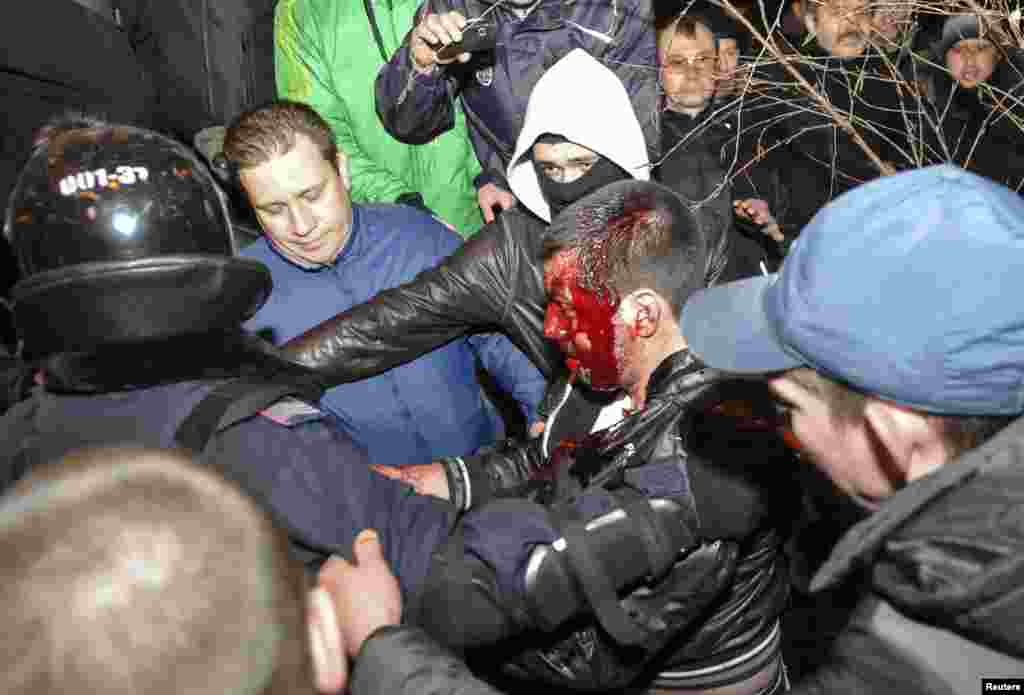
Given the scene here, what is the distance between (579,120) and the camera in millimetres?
3164

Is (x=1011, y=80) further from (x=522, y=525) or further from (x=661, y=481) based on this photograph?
(x=522, y=525)

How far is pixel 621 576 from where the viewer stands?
198 cm

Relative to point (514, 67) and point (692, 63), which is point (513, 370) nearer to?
point (514, 67)

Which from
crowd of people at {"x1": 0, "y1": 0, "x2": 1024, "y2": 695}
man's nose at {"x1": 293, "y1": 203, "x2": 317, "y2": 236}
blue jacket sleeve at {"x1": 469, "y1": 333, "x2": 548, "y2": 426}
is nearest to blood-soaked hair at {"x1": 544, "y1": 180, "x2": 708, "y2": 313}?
crowd of people at {"x1": 0, "y1": 0, "x2": 1024, "y2": 695}

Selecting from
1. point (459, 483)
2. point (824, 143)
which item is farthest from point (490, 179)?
point (824, 143)

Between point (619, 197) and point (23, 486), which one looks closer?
Result: point (23, 486)

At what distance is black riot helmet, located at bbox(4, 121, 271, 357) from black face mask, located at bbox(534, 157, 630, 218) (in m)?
1.65

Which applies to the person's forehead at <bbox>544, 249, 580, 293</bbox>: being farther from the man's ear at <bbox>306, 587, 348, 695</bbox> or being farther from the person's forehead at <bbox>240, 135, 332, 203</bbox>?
the man's ear at <bbox>306, 587, 348, 695</bbox>

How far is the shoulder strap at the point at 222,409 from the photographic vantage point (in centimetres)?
154

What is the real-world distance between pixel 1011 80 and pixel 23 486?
170 inches

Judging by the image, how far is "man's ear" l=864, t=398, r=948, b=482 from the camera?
4.88 ft

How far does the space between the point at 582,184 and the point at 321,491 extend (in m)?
1.81

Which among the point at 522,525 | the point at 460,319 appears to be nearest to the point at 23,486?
the point at 522,525

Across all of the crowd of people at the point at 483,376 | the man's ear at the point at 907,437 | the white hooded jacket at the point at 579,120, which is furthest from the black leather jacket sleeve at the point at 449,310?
the man's ear at the point at 907,437
